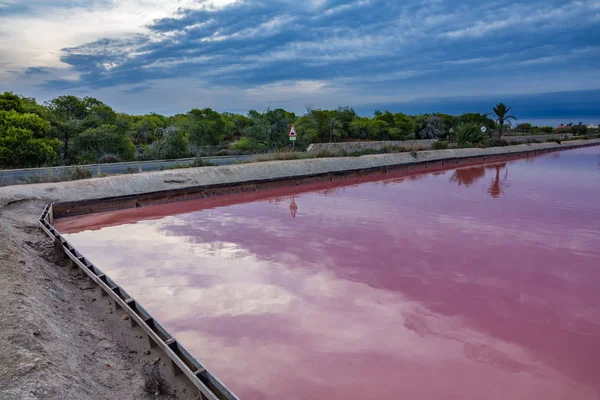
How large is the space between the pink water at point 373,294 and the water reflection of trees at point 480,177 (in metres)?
3.76

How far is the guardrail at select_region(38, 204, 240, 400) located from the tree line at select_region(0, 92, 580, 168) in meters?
11.4

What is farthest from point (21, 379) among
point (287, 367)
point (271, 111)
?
point (271, 111)

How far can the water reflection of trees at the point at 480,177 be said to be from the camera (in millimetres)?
14969

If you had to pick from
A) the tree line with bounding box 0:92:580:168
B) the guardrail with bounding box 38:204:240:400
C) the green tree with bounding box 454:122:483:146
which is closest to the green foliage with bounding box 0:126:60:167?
the tree line with bounding box 0:92:580:168

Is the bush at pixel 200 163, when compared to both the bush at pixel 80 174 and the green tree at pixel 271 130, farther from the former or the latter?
the green tree at pixel 271 130

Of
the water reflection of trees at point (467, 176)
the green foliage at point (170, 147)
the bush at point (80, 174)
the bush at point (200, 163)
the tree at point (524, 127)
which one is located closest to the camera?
the bush at point (80, 174)

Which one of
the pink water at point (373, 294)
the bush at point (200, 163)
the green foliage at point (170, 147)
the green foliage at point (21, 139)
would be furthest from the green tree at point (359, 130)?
the pink water at point (373, 294)

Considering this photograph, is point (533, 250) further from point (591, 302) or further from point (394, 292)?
point (394, 292)

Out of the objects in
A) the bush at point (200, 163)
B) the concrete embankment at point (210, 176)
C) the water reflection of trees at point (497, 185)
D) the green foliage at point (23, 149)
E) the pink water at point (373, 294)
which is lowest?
the pink water at point (373, 294)

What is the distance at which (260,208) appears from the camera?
11812mm

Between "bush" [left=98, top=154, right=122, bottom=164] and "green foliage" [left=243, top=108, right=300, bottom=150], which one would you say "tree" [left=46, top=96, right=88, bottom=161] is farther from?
"green foliage" [left=243, top=108, right=300, bottom=150]

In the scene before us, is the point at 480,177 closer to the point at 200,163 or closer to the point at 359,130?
the point at 200,163

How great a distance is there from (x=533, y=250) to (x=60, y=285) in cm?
749

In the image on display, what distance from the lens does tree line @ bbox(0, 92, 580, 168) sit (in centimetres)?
1533
